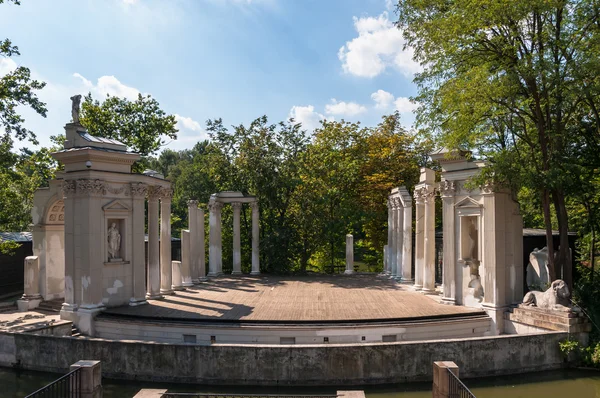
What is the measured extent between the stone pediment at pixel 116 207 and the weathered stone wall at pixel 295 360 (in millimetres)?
6867

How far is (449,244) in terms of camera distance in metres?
22.5

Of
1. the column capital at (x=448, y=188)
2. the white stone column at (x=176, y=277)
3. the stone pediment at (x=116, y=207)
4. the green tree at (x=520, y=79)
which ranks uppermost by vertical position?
the green tree at (x=520, y=79)

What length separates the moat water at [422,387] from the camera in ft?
46.1

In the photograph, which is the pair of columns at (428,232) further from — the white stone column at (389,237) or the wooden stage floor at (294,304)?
the white stone column at (389,237)

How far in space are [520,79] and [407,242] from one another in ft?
50.5

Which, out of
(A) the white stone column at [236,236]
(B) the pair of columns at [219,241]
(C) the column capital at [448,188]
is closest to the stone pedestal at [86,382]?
(C) the column capital at [448,188]

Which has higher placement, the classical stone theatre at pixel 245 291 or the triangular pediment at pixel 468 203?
the triangular pediment at pixel 468 203

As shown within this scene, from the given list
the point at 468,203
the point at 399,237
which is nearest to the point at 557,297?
the point at 468,203

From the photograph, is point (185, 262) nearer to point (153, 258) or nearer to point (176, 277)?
point (176, 277)

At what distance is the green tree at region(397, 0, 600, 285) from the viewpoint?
1702 centimetres

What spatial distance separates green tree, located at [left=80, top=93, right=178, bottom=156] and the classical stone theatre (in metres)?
13.3

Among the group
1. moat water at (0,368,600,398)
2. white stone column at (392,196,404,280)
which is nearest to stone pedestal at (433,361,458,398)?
moat water at (0,368,600,398)

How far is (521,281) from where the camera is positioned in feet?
67.5

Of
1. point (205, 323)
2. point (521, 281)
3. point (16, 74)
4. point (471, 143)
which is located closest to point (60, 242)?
point (16, 74)
